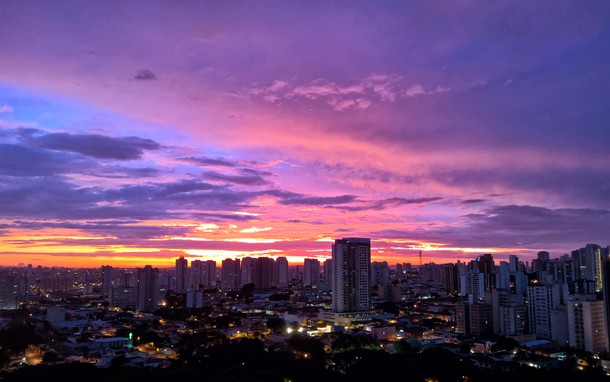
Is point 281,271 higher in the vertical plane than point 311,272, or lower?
higher

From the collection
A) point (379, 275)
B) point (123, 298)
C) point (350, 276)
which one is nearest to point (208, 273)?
point (379, 275)

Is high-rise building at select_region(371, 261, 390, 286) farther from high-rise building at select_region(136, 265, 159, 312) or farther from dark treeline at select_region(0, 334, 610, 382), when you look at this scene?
dark treeline at select_region(0, 334, 610, 382)

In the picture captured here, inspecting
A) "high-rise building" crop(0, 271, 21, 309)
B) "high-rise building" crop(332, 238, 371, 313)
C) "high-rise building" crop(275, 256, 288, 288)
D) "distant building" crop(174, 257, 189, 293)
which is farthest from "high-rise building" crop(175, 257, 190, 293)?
"high-rise building" crop(332, 238, 371, 313)

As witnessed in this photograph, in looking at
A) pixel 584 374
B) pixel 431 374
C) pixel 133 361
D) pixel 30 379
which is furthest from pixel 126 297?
pixel 584 374

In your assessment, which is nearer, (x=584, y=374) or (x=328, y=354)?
(x=584, y=374)

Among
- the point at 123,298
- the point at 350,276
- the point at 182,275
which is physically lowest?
the point at 123,298

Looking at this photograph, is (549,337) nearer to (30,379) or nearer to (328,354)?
(328,354)

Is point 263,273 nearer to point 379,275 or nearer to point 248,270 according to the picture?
point 248,270
